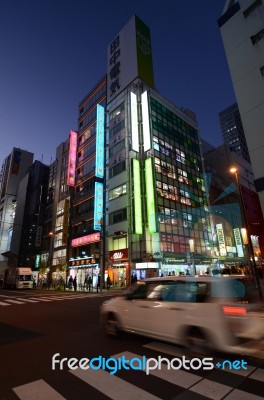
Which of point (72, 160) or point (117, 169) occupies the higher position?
point (72, 160)

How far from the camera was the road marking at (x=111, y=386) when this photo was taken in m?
3.81

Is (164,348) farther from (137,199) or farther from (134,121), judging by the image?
(134,121)

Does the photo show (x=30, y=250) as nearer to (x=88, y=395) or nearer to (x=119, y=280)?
(x=119, y=280)

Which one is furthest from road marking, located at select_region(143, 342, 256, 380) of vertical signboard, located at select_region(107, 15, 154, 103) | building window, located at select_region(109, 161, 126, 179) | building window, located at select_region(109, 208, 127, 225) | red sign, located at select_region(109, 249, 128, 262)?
vertical signboard, located at select_region(107, 15, 154, 103)

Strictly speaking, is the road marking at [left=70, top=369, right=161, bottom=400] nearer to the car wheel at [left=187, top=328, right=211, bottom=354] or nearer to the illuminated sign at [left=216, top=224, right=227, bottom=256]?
the car wheel at [left=187, top=328, right=211, bottom=354]

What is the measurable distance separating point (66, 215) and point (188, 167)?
26.3 metres

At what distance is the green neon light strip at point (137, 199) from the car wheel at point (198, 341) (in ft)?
93.5

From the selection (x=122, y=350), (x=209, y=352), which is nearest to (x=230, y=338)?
(x=209, y=352)

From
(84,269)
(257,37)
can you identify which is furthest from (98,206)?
(257,37)

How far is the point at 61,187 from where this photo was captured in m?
58.2

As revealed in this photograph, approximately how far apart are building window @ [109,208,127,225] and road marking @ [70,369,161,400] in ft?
106

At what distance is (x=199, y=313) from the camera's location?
17.2 ft

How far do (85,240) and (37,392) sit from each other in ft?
129

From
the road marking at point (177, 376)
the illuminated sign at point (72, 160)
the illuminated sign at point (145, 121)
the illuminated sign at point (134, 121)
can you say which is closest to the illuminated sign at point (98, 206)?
the illuminated sign at point (134, 121)
